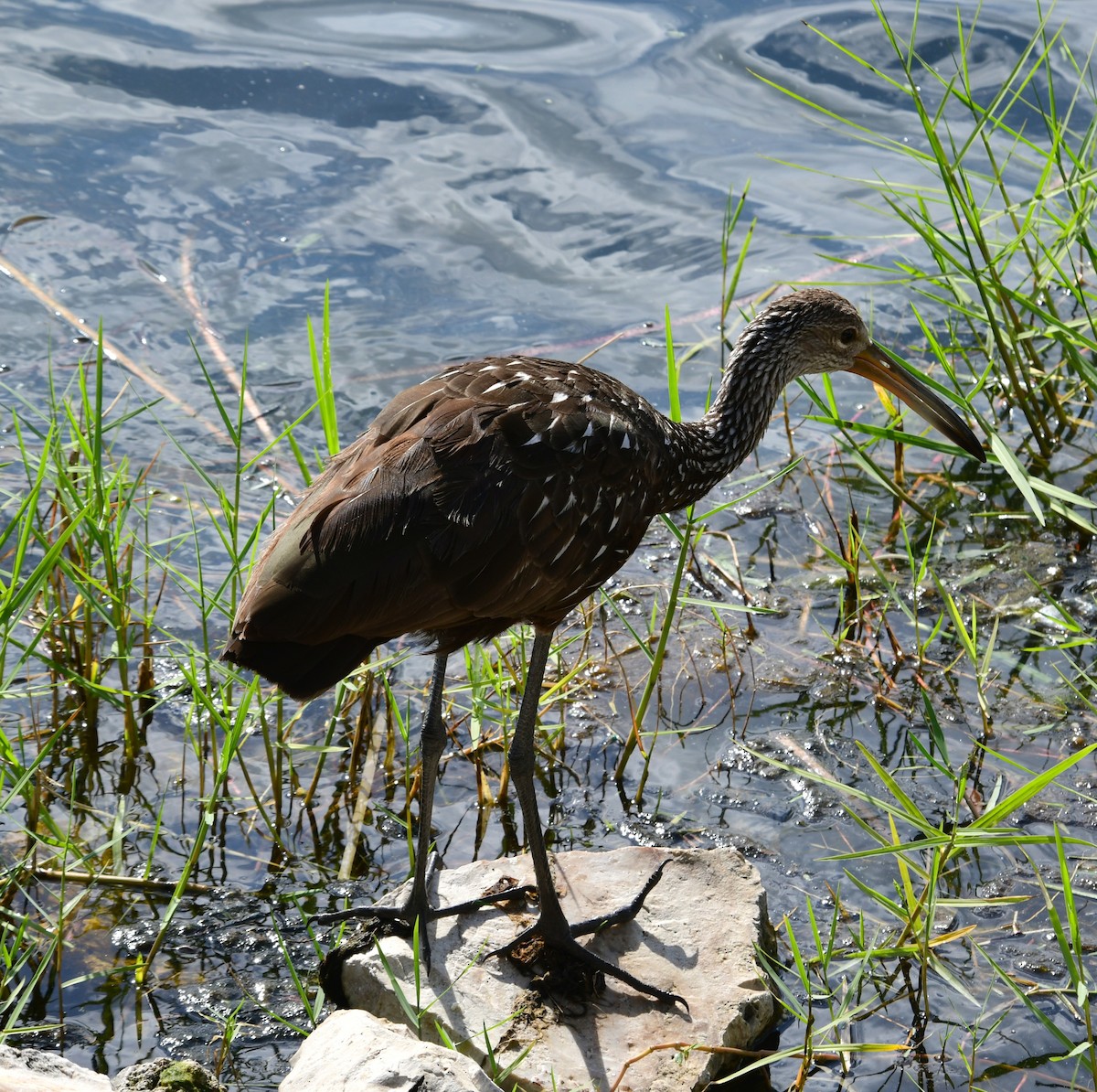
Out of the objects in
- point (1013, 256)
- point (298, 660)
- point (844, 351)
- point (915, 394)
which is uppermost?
point (1013, 256)

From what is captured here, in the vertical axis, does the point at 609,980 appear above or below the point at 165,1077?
below

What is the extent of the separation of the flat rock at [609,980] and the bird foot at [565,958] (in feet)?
0.11

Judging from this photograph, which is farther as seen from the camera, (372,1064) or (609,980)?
(609,980)

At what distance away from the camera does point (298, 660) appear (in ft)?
11.8

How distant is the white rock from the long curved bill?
3.44m

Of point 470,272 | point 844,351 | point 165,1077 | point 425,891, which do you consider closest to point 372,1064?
point 165,1077

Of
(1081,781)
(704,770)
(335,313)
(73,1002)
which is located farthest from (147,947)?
(335,313)

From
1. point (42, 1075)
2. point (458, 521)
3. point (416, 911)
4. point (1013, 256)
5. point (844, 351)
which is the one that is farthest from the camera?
point (1013, 256)

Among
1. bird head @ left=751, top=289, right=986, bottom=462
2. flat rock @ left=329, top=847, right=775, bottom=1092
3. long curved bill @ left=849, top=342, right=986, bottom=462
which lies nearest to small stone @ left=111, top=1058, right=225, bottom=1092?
flat rock @ left=329, top=847, right=775, bottom=1092

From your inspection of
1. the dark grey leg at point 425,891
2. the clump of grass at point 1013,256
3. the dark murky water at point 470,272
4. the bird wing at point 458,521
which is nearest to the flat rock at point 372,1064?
the dark murky water at point 470,272

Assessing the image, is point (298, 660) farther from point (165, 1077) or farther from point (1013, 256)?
point (1013, 256)

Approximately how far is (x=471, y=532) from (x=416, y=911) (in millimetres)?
1149

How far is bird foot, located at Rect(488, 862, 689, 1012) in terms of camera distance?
3.98 meters

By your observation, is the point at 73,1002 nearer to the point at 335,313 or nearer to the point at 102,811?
the point at 102,811
